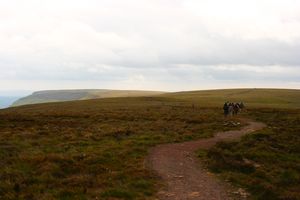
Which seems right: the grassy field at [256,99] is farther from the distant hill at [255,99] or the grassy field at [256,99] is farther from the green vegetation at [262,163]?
the green vegetation at [262,163]

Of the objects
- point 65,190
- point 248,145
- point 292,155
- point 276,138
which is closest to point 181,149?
point 248,145

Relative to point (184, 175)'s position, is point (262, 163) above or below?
below

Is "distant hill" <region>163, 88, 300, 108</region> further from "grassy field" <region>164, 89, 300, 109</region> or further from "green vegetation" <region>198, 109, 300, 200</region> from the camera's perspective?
"green vegetation" <region>198, 109, 300, 200</region>

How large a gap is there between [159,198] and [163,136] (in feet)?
57.5

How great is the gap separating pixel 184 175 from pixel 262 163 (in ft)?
20.4

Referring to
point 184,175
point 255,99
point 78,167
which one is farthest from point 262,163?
point 255,99

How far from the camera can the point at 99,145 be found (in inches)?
1068

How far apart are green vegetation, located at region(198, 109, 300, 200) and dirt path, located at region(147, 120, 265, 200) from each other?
35.2 inches

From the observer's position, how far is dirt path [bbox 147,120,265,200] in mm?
15391

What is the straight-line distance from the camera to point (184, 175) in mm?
18578

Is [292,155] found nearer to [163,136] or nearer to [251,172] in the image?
[251,172]

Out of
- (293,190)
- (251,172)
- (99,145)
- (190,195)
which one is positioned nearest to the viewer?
(190,195)

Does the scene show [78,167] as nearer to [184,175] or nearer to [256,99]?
[184,175]

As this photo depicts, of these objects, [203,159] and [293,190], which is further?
[203,159]
